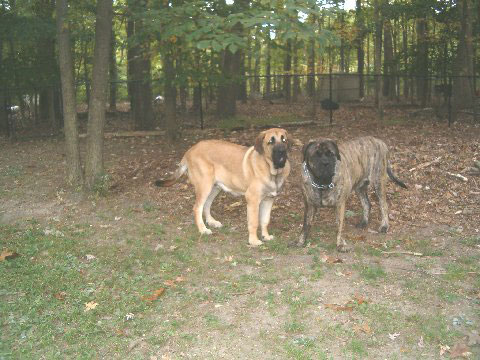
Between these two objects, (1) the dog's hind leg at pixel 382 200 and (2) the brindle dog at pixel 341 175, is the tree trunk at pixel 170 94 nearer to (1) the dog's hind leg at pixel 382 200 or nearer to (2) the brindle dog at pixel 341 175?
(2) the brindle dog at pixel 341 175

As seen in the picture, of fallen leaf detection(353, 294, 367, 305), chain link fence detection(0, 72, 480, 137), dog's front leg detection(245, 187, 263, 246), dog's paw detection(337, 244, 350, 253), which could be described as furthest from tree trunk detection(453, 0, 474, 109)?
fallen leaf detection(353, 294, 367, 305)

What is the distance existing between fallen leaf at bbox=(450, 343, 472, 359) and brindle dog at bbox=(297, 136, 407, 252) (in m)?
2.29

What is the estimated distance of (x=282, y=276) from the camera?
20.0 ft

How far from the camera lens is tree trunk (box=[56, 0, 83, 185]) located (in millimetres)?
9352

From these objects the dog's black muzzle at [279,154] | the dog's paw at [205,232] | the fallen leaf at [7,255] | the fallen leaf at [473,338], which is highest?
the dog's black muzzle at [279,154]

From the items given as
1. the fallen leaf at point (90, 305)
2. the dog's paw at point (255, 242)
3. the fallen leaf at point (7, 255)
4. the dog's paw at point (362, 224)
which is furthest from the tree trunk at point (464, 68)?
the fallen leaf at point (90, 305)

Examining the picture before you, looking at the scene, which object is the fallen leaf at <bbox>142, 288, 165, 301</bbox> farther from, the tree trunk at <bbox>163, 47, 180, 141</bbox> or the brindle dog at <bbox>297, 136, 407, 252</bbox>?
the tree trunk at <bbox>163, 47, 180, 141</bbox>

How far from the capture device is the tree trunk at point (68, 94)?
30.7 feet

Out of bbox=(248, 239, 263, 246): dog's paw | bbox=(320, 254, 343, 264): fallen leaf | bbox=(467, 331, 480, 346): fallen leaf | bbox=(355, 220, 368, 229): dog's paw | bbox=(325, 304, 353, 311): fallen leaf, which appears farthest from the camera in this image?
bbox=(355, 220, 368, 229): dog's paw

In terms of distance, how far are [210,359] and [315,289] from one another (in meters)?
1.62

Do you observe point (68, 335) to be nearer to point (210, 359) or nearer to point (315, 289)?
point (210, 359)

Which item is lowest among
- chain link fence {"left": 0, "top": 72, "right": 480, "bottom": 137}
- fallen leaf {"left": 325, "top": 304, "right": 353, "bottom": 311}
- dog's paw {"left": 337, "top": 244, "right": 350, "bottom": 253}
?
fallen leaf {"left": 325, "top": 304, "right": 353, "bottom": 311}

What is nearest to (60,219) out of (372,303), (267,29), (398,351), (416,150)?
(267,29)

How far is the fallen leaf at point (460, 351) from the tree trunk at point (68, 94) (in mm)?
7096
